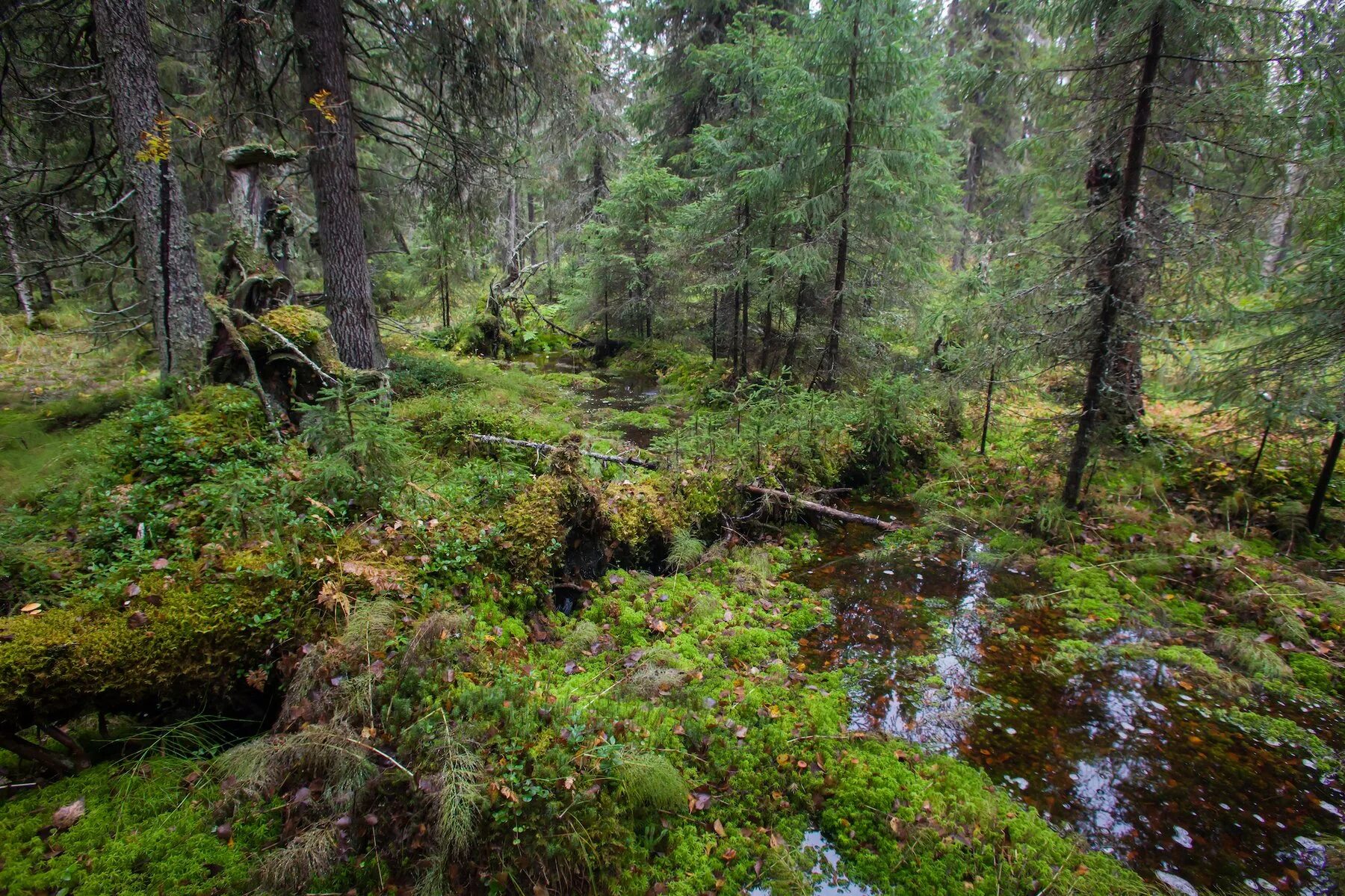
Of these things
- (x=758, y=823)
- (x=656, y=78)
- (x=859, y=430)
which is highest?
(x=656, y=78)

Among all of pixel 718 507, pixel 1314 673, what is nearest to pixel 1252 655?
pixel 1314 673

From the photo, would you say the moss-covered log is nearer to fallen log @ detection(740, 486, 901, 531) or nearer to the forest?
the forest

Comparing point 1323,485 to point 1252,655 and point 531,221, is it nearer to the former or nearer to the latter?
point 1252,655

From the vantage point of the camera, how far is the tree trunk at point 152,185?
6.13 m

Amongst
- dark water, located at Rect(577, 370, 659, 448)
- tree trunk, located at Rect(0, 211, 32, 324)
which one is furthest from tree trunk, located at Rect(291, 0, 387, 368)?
dark water, located at Rect(577, 370, 659, 448)

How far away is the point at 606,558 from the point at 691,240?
1021 cm

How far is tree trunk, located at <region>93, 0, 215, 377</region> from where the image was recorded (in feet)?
20.1

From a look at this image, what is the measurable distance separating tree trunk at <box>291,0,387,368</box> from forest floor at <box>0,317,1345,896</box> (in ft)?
10.5

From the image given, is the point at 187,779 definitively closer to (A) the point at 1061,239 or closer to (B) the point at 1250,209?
(A) the point at 1061,239

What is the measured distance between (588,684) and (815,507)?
15.7 feet

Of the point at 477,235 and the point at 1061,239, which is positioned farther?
the point at 477,235

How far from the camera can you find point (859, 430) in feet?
31.6

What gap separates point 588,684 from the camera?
4145 millimetres

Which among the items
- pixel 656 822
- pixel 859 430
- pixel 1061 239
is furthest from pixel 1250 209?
pixel 656 822
